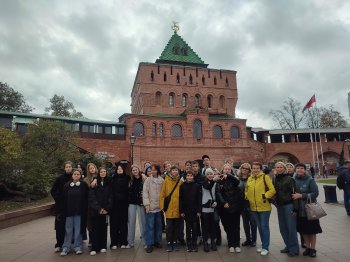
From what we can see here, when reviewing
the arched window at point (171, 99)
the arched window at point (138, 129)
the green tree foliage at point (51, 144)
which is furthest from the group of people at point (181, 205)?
the arched window at point (171, 99)

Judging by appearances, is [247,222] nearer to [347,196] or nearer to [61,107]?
[347,196]

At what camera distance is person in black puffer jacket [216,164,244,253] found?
6.16 metres

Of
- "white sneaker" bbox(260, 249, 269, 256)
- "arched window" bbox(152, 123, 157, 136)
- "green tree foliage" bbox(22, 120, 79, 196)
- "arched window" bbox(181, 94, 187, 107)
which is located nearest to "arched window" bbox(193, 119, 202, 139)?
"arched window" bbox(152, 123, 157, 136)

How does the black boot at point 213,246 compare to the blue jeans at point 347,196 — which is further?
the blue jeans at point 347,196

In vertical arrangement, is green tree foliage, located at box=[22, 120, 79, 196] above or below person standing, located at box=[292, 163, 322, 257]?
above

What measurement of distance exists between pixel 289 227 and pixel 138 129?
28.5 m

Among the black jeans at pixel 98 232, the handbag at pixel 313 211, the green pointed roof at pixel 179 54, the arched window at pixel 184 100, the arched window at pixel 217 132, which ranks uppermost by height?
the green pointed roof at pixel 179 54

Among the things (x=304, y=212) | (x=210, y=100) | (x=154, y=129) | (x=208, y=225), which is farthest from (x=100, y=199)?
(x=210, y=100)

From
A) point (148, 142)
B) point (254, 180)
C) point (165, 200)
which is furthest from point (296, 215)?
point (148, 142)

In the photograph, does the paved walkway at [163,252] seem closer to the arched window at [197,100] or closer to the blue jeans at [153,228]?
the blue jeans at [153,228]

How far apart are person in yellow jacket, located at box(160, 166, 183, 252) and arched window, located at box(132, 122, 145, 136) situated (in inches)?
1065

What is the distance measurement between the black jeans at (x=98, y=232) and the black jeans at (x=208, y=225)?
2.17 meters

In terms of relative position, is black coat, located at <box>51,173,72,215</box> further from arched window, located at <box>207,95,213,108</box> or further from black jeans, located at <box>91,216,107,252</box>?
arched window, located at <box>207,95,213,108</box>

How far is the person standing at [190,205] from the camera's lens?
6.27 metres
